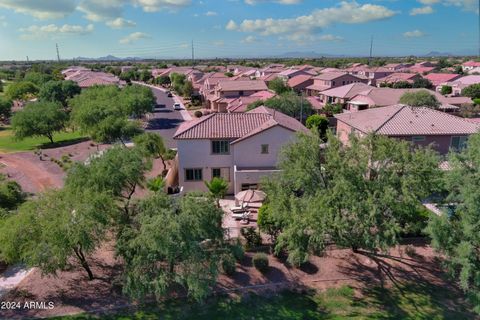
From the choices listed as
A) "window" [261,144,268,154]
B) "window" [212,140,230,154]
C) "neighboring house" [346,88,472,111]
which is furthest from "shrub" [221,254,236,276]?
"neighboring house" [346,88,472,111]

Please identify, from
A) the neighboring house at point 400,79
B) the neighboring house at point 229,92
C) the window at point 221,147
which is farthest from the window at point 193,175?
the neighboring house at point 400,79

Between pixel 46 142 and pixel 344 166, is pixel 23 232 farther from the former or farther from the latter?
pixel 46 142

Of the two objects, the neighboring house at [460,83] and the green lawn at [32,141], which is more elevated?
the neighboring house at [460,83]

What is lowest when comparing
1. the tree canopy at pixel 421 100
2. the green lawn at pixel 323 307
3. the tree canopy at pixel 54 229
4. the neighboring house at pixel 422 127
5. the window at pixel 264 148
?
the green lawn at pixel 323 307

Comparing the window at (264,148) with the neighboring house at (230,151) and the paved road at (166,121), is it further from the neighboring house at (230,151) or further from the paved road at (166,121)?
the paved road at (166,121)


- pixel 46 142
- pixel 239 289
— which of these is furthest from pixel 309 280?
pixel 46 142

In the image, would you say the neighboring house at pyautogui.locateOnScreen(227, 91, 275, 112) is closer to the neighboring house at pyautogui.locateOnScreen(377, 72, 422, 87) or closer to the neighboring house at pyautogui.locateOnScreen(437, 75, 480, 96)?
the neighboring house at pyautogui.locateOnScreen(437, 75, 480, 96)

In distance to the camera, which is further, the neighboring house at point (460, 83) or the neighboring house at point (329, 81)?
the neighboring house at point (329, 81)

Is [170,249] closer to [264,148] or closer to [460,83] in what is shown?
[264,148]
